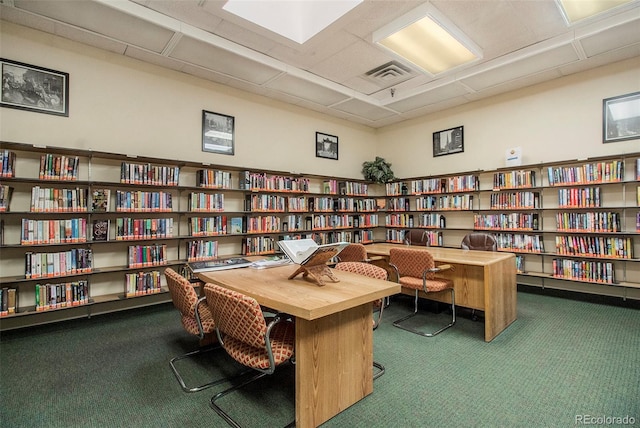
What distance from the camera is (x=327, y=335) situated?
68.8 inches

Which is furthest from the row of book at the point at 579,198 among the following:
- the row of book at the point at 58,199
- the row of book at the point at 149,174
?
the row of book at the point at 58,199

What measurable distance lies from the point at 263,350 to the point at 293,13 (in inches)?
140

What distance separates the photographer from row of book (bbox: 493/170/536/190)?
15.0 ft

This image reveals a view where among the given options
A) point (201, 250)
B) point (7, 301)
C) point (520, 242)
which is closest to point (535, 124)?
point (520, 242)

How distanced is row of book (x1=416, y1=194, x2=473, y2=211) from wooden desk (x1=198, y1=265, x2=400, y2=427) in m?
3.88

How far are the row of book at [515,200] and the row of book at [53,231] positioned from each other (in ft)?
18.9

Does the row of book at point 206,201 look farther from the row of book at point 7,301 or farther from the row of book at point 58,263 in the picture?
the row of book at point 7,301

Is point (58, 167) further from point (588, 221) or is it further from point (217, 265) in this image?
point (588, 221)

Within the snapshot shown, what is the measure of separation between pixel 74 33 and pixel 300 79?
265 centimetres

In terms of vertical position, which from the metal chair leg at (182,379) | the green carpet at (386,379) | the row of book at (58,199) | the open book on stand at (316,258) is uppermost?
the row of book at (58,199)

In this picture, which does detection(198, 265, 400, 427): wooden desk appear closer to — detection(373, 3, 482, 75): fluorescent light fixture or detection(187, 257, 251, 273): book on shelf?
detection(187, 257, 251, 273): book on shelf

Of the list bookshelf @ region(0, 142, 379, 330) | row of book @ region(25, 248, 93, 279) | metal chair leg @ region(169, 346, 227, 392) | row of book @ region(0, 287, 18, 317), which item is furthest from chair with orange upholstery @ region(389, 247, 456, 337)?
row of book @ region(0, 287, 18, 317)

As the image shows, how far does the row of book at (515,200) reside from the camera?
454 cm

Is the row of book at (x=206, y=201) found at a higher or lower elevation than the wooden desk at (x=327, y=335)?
higher
